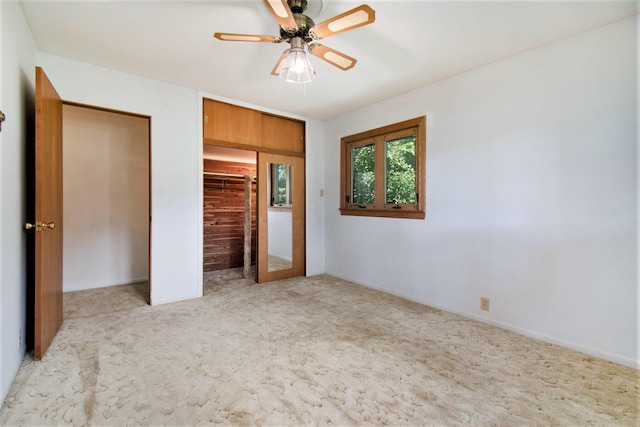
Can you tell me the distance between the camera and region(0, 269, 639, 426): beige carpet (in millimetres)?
1602

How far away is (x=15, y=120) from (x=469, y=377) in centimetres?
354

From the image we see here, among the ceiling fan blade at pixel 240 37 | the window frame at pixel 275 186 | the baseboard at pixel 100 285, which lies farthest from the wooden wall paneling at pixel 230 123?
the baseboard at pixel 100 285

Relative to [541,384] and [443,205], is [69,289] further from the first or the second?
[541,384]

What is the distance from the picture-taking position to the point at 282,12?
168cm

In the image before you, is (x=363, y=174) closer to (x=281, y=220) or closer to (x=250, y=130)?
(x=281, y=220)

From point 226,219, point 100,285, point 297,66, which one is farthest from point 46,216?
point 226,219

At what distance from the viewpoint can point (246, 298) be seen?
360 cm

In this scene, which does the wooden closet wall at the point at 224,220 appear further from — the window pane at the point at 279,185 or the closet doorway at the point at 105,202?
the closet doorway at the point at 105,202

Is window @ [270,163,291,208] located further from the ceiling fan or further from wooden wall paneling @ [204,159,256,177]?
the ceiling fan

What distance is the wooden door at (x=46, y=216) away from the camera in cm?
206

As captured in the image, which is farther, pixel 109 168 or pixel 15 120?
pixel 109 168

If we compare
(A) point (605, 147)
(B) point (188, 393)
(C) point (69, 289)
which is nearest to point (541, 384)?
(A) point (605, 147)

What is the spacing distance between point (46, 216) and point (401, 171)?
11.5 feet

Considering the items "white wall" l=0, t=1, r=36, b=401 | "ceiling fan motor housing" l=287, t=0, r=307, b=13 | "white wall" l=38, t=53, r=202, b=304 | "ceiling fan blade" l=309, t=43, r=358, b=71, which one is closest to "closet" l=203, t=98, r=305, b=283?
"white wall" l=38, t=53, r=202, b=304
